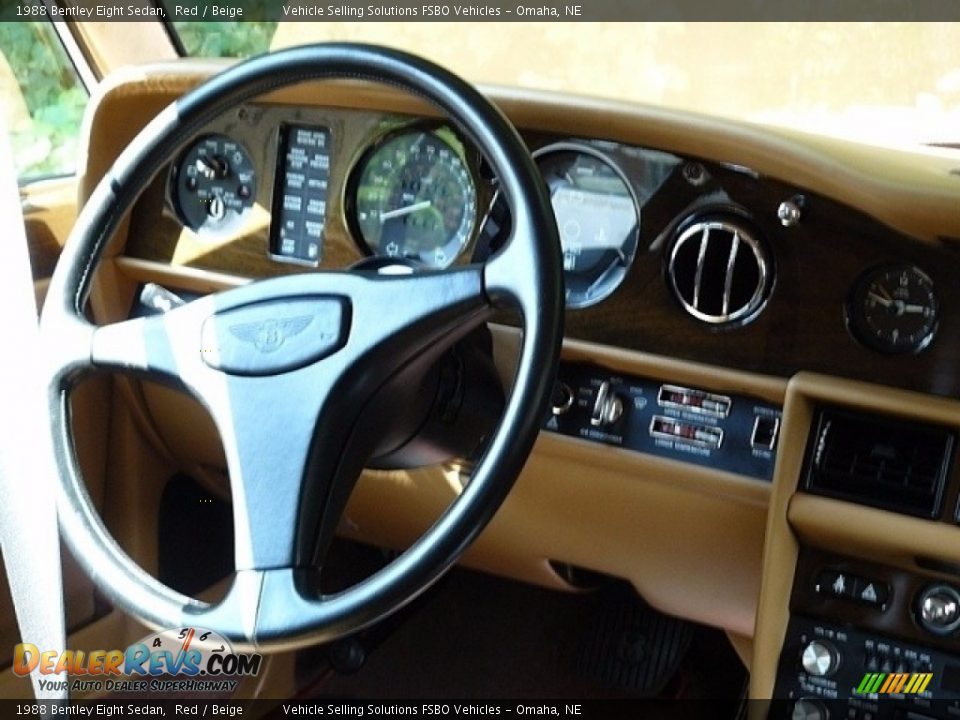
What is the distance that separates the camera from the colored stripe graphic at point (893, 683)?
3.83 ft

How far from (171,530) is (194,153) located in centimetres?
60

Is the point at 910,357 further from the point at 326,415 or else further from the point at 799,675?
the point at 326,415

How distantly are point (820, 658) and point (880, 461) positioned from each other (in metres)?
0.22

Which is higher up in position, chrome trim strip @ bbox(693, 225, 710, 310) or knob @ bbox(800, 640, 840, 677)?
chrome trim strip @ bbox(693, 225, 710, 310)

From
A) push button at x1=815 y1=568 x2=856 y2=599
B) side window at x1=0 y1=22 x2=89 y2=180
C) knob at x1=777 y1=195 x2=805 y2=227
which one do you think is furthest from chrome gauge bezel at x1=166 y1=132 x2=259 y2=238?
push button at x1=815 y1=568 x2=856 y2=599

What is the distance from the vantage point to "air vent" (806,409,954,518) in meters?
1.16

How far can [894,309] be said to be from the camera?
3.87 ft

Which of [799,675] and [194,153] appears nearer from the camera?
[799,675]

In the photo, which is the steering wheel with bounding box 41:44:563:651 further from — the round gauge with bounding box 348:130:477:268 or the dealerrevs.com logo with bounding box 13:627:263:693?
the dealerrevs.com logo with bounding box 13:627:263:693

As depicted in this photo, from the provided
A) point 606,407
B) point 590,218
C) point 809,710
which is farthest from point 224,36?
point 809,710

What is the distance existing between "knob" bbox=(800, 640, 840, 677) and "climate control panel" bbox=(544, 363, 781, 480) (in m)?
0.18

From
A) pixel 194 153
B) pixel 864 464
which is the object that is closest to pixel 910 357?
pixel 864 464

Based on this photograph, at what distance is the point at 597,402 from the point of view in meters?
1.32

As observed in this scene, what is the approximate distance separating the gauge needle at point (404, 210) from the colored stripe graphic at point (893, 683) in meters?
0.72
